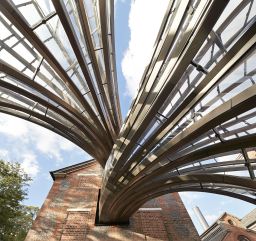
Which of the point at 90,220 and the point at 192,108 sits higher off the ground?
the point at 90,220

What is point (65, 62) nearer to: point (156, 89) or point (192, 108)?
point (156, 89)

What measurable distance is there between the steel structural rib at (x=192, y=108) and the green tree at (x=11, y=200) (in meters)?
9.40

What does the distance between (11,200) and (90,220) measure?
8999 millimetres

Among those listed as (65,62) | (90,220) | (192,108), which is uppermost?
(65,62)

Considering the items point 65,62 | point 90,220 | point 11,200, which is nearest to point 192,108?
point 65,62

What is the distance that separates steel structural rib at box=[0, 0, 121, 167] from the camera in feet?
20.2

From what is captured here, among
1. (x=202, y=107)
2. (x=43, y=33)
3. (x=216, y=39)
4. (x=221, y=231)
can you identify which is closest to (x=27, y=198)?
(x=43, y=33)

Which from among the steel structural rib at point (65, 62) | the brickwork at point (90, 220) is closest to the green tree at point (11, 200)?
the brickwork at point (90, 220)

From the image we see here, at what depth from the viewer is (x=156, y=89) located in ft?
17.6

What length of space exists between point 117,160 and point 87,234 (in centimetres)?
520

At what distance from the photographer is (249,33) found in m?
3.74

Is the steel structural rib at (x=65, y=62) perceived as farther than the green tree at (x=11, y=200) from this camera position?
No

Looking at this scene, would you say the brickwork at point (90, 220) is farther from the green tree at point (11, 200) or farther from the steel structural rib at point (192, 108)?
the green tree at point (11, 200)

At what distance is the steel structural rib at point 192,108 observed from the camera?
13.6 ft
